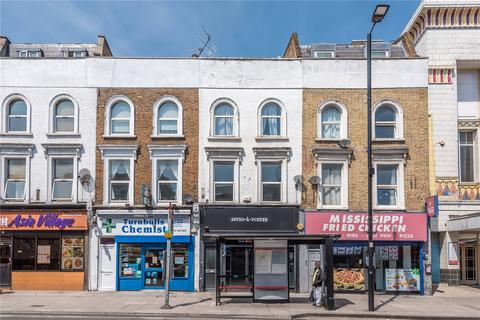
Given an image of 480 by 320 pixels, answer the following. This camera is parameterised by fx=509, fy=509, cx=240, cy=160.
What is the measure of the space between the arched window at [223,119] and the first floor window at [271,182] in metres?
2.19

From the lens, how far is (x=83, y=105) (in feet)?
73.0

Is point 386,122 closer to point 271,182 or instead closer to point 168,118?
point 271,182

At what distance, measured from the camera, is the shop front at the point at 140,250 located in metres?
21.6

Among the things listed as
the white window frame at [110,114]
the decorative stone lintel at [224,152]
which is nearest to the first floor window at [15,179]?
the white window frame at [110,114]

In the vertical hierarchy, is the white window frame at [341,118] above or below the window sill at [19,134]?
above

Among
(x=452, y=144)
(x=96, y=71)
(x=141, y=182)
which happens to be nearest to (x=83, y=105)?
(x=96, y=71)

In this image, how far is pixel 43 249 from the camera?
21.8 m

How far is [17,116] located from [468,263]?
22.0m

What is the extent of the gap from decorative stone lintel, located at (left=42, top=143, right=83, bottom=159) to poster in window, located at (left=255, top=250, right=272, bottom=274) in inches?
364

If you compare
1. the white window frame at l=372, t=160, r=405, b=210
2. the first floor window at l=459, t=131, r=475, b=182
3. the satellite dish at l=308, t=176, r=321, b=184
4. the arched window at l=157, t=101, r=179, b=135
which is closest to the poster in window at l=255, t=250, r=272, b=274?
the satellite dish at l=308, t=176, r=321, b=184

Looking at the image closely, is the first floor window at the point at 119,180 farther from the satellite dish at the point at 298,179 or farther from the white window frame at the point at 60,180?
the satellite dish at the point at 298,179

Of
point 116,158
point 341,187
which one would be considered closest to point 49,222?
point 116,158

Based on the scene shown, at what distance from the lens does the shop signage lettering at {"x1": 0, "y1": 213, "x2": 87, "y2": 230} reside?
21516mm

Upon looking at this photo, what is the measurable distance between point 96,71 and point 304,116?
369 inches
